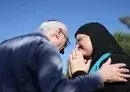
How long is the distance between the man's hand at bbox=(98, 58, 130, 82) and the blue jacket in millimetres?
107

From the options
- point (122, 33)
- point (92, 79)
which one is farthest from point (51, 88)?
point (122, 33)

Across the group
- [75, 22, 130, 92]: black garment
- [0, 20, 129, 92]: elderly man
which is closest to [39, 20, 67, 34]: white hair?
[0, 20, 129, 92]: elderly man

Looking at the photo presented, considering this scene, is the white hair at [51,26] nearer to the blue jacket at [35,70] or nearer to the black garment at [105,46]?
the blue jacket at [35,70]

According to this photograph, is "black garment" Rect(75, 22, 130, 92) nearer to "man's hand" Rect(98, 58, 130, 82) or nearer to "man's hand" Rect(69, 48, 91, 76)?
"man's hand" Rect(98, 58, 130, 82)

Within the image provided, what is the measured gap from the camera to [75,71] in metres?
3.81

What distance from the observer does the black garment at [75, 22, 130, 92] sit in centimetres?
393

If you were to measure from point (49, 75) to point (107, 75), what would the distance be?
1.97 ft

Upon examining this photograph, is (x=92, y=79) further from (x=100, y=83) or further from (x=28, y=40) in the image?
(x=28, y=40)

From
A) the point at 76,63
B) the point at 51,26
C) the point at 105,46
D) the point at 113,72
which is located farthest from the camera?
the point at 105,46

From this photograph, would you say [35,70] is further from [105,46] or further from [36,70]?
[105,46]

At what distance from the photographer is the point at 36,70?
333 cm

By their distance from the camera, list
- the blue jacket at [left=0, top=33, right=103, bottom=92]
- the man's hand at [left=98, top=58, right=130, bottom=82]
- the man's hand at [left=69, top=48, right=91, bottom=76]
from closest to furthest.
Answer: the blue jacket at [left=0, top=33, right=103, bottom=92] → the man's hand at [left=98, top=58, right=130, bottom=82] → the man's hand at [left=69, top=48, right=91, bottom=76]

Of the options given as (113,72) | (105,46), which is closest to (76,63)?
(113,72)

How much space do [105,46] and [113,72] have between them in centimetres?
106
